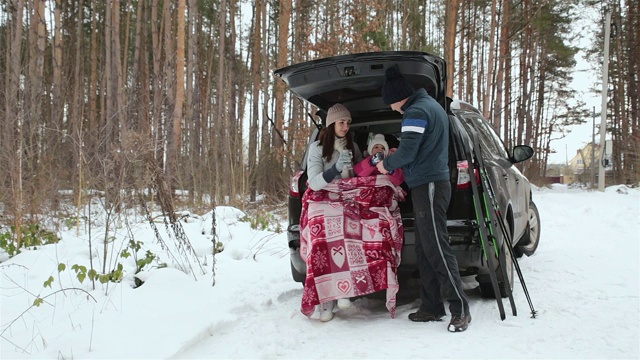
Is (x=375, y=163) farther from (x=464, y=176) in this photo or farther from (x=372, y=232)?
(x=464, y=176)

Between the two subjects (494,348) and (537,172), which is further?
(537,172)

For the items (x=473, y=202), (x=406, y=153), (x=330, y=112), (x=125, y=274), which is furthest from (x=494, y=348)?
(x=125, y=274)

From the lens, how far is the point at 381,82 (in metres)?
3.80

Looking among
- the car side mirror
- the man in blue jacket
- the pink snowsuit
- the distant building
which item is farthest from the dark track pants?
the distant building

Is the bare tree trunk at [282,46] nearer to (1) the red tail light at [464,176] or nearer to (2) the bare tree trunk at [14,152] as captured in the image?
(2) the bare tree trunk at [14,152]

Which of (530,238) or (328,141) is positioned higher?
(328,141)

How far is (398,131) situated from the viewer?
14.3 ft

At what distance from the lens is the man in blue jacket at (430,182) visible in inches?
126

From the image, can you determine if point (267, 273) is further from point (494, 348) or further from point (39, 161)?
point (39, 161)

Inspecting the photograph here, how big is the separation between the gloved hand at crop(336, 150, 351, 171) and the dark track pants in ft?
1.86

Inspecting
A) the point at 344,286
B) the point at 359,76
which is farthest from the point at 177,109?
the point at 344,286

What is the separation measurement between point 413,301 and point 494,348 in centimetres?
125

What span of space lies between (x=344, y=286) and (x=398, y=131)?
1638mm

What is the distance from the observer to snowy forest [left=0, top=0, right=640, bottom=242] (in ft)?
17.9
